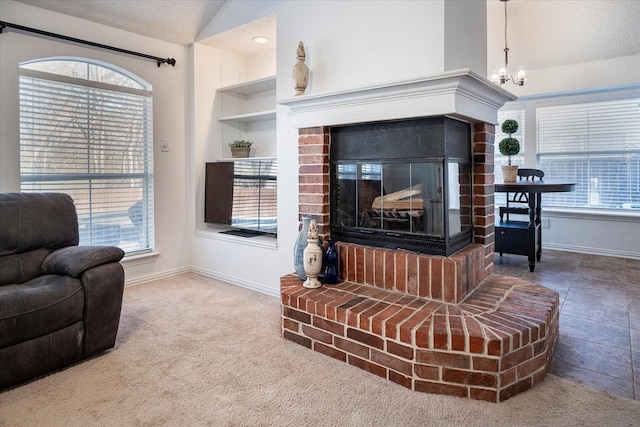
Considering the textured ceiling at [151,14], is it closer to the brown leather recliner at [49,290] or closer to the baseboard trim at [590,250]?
the brown leather recliner at [49,290]

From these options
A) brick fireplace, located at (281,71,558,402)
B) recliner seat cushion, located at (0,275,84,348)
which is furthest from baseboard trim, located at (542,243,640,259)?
recliner seat cushion, located at (0,275,84,348)

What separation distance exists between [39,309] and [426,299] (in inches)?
80.0

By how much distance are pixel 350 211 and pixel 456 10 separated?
4.59 feet

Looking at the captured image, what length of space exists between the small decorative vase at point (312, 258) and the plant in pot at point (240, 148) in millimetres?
1713

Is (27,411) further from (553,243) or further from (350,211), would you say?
(553,243)

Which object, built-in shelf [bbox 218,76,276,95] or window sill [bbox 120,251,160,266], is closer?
window sill [bbox 120,251,160,266]

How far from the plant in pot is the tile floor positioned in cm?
288

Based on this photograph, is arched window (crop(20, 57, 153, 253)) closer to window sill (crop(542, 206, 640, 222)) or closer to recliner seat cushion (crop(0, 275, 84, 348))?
recliner seat cushion (crop(0, 275, 84, 348))

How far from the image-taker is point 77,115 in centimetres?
335

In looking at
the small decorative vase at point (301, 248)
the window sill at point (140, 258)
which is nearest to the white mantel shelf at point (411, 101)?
the small decorative vase at point (301, 248)

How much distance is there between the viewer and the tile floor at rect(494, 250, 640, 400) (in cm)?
207

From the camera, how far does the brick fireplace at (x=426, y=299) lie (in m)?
1.88

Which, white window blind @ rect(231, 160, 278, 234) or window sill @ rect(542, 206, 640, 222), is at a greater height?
white window blind @ rect(231, 160, 278, 234)

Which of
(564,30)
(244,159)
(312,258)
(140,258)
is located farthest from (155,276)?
(564,30)
